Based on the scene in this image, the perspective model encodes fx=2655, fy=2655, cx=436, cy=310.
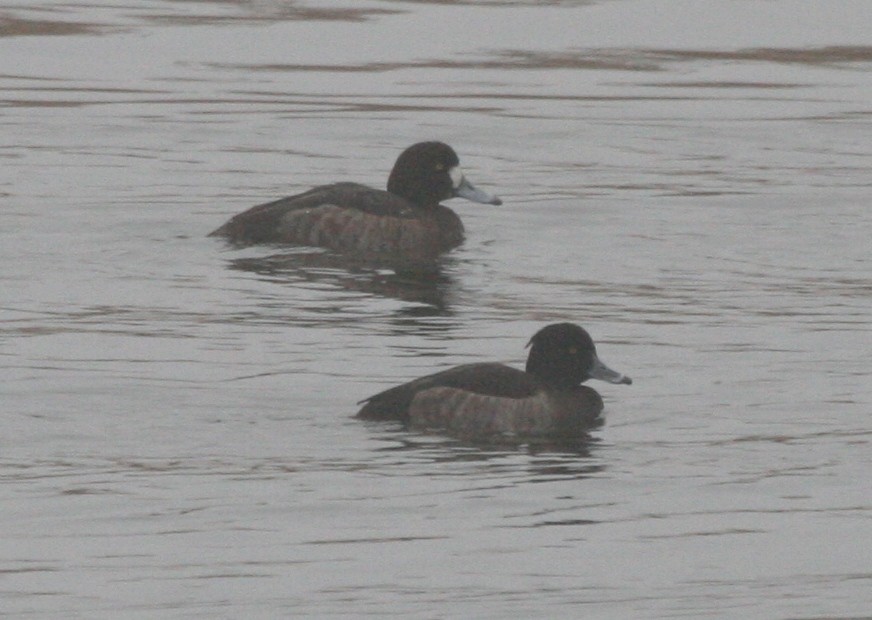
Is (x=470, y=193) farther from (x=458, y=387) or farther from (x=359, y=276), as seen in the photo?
(x=458, y=387)

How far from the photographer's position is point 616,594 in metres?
9.97

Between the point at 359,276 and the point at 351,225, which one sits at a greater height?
the point at 351,225

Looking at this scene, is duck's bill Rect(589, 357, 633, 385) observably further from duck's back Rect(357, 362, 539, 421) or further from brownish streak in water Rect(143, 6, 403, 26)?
brownish streak in water Rect(143, 6, 403, 26)

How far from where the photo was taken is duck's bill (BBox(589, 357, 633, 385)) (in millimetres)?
13672

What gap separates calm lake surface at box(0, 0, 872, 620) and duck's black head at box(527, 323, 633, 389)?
26 cm

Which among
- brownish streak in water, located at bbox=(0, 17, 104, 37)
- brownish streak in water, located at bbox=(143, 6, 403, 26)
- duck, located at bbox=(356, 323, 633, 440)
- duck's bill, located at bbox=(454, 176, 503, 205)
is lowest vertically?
duck, located at bbox=(356, 323, 633, 440)

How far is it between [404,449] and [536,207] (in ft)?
28.4

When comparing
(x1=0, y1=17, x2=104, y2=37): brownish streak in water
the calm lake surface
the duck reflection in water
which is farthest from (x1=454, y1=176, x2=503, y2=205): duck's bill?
(x1=0, y1=17, x2=104, y2=37): brownish streak in water

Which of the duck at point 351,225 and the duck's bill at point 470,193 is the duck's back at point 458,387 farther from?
the duck's bill at point 470,193

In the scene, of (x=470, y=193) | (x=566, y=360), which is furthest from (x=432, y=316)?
(x=470, y=193)

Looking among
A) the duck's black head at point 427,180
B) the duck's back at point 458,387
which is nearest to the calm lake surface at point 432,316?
the duck's back at point 458,387

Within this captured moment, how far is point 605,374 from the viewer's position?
13.7 metres

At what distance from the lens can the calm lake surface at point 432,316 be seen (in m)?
10.4

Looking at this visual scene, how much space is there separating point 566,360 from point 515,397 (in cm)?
46
